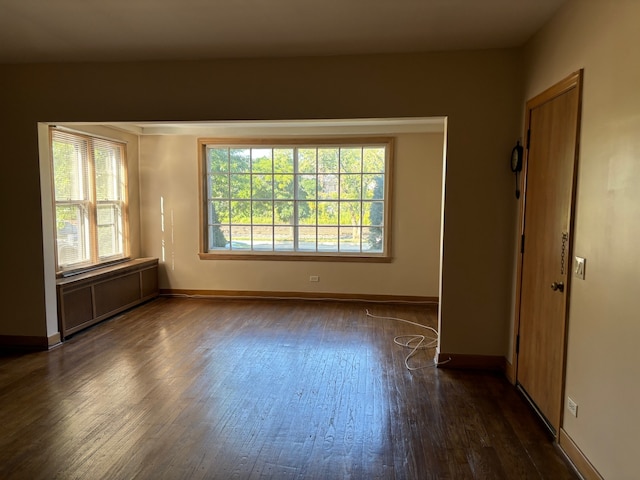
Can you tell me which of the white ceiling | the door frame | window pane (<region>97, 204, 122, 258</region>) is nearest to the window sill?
window pane (<region>97, 204, 122, 258</region>)

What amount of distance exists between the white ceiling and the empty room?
2cm

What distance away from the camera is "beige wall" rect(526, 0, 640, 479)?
188 cm

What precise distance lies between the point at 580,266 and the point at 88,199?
5.20 m

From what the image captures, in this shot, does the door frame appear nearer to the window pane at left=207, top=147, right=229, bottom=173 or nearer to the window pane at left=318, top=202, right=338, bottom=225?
the window pane at left=318, top=202, right=338, bottom=225

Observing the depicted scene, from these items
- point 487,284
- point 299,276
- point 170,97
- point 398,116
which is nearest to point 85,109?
point 170,97

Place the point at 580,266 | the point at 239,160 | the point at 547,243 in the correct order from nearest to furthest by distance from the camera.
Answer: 1. the point at 580,266
2. the point at 547,243
3. the point at 239,160

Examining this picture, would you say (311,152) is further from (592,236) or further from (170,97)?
(592,236)

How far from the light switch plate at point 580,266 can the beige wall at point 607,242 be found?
0.12 feet

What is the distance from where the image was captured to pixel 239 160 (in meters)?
6.16

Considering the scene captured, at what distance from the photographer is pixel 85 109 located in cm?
391

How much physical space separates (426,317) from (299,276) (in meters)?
1.89

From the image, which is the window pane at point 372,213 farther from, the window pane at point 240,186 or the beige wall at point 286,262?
the window pane at point 240,186

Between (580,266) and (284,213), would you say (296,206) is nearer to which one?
(284,213)

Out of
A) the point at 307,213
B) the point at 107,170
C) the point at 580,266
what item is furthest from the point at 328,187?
the point at 580,266
